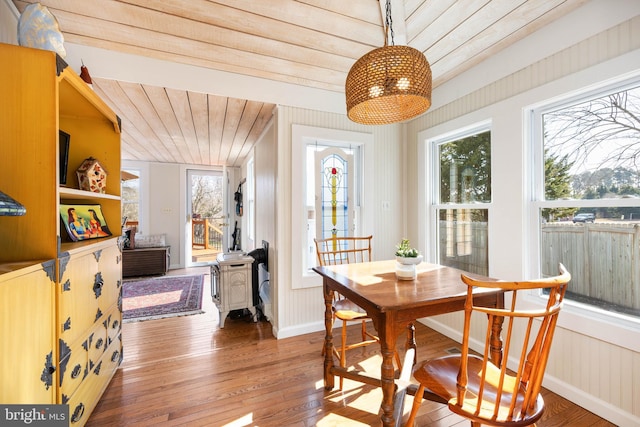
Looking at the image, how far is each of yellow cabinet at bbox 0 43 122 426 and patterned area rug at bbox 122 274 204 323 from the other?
1758mm

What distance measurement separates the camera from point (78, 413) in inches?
56.4

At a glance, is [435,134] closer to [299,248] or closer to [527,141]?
[527,141]

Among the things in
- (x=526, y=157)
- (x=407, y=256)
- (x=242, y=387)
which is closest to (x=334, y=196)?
(x=407, y=256)

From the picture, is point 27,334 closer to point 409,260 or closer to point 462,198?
point 409,260

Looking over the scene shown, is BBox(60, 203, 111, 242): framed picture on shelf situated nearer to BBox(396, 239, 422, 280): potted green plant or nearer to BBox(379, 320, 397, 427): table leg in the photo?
BBox(379, 320, 397, 427): table leg

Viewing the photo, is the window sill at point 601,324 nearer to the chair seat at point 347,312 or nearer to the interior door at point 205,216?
the chair seat at point 347,312

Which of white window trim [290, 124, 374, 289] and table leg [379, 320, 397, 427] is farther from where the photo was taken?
white window trim [290, 124, 374, 289]

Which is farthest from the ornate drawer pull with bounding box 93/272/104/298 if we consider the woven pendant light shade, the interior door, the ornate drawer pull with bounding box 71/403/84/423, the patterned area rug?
the interior door

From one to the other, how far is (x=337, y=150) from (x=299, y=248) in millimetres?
1179

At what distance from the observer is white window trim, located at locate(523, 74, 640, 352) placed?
159cm

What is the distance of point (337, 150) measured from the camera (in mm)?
2990

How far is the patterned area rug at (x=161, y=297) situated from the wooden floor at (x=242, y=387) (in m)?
0.49

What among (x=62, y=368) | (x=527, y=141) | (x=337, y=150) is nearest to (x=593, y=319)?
(x=527, y=141)

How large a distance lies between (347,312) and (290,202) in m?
1.25
